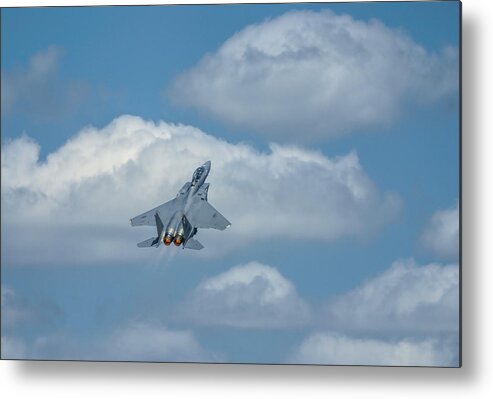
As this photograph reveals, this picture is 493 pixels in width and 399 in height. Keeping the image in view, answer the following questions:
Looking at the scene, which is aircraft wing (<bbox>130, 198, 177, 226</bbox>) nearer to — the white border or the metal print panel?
the metal print panel

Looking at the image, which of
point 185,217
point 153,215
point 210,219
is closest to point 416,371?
point 210,219

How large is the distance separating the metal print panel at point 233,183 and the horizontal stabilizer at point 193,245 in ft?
0.05

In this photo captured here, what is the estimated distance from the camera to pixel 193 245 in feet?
36.2

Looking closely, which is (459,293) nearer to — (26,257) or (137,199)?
(137,199)

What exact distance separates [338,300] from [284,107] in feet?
6.45

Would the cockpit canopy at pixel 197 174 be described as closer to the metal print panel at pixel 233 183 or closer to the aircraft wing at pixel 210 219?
the metal print panel at pixel 233 183

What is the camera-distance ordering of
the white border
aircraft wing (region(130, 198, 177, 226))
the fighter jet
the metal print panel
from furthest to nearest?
1. aircraft wing (region(130, 198, 177, 226))
2. the fighter jet
3. the metal print panel
4. the white border

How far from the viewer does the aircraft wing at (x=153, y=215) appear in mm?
11047

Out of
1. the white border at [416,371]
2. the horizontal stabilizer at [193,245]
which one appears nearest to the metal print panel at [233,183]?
the horizontal stabilizer at [193,245]

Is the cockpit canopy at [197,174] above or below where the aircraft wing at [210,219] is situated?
above

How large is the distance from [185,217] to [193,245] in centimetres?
30

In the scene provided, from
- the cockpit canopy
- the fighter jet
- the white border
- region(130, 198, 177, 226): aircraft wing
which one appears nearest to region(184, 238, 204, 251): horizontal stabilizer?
the fighter jet

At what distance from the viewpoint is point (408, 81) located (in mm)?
10758

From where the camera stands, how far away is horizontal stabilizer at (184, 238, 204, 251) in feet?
36.1
